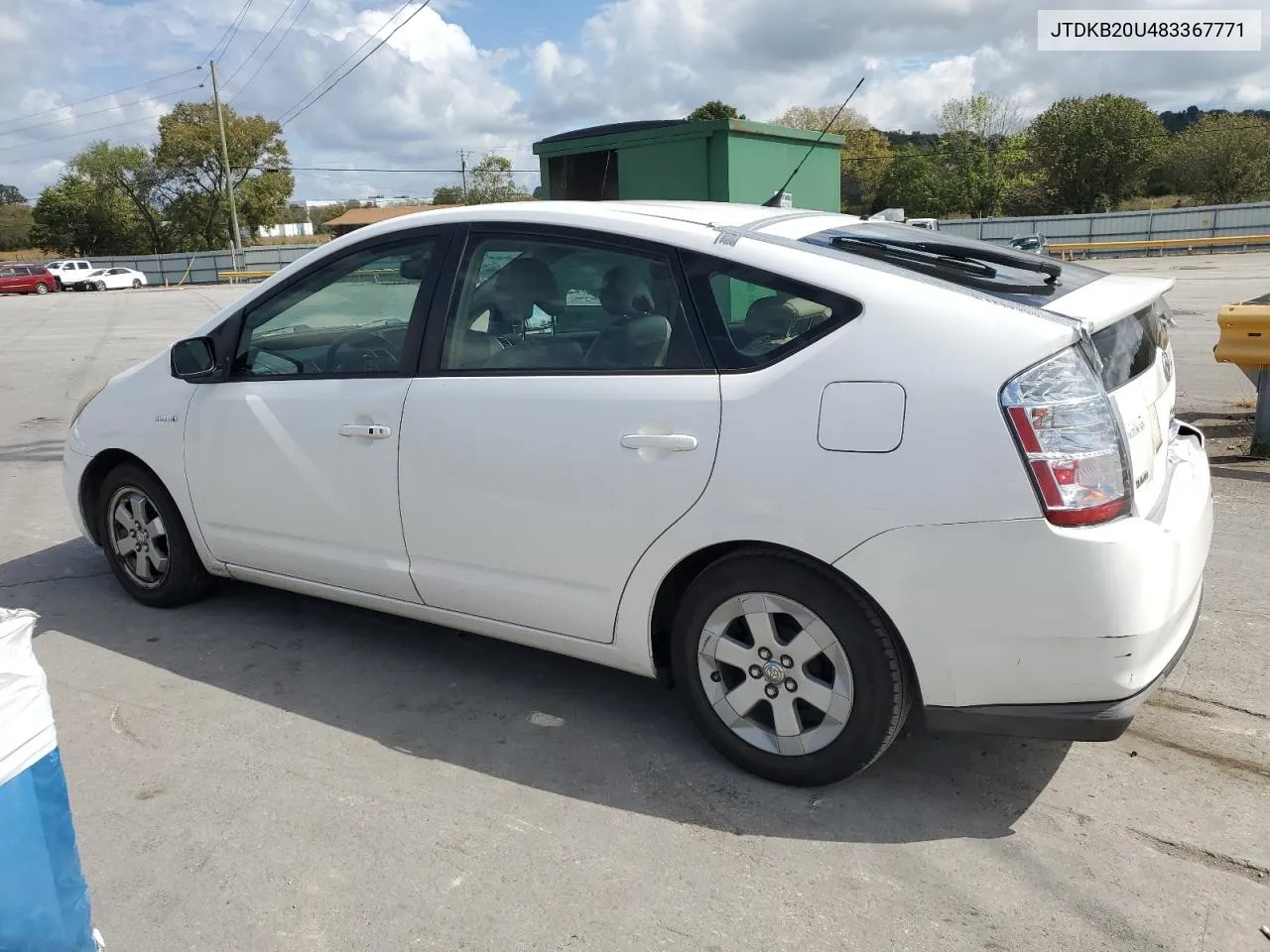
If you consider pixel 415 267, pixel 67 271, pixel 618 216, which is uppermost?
pixel 67 271

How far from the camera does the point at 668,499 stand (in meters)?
2.95

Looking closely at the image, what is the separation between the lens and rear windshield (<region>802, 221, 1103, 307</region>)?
9.16 ft

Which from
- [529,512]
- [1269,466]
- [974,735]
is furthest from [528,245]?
[1269,466]

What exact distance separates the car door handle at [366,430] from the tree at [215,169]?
62.5m

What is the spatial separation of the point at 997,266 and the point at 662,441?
1.21 metres

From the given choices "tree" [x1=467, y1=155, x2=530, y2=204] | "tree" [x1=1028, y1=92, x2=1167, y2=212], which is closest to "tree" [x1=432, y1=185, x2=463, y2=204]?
"tree" [x1=467, y1=155, x2=530, y2=204]

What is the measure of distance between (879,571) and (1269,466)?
486cm

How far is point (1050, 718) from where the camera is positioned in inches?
103

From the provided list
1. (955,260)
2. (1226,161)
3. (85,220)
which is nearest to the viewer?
(955,260)

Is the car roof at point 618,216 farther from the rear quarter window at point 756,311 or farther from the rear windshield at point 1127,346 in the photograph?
the rear windshield at point 1127,346

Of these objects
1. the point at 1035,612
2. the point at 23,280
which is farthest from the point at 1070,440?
the point at 23,280

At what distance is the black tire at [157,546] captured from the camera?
14.5 ft

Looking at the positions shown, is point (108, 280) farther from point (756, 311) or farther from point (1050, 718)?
point (1050, 718)

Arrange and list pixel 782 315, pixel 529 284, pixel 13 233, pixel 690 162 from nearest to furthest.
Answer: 1. pixel 782 315
2. pixel 529 284
3. pixel 690 162
4. pixel 13 233
